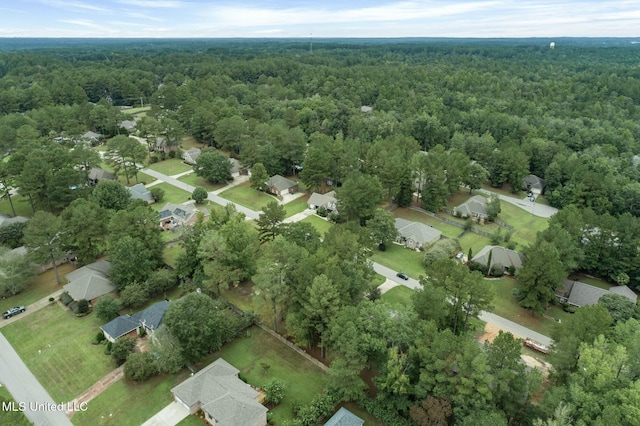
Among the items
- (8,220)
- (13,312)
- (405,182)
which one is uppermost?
(405,182)

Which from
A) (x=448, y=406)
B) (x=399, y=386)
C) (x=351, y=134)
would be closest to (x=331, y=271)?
(x=399, y=386)

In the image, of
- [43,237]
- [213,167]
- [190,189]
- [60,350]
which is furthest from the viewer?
[190,189]

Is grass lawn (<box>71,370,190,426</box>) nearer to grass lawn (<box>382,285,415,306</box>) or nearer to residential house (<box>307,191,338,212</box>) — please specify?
grass lawn (<box>382,285,415,306</box>)

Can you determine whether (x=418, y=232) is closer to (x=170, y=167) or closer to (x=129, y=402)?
(x=129, y=402)

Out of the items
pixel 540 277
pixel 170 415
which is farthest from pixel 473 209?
pixel 170 415

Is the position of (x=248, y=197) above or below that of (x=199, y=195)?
below

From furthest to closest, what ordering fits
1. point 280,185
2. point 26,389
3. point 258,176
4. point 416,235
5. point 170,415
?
point 280,185 < point 258,176 < point 416,235 < point 26,389 < point 170,415

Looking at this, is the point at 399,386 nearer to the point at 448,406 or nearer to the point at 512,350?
the point at 448,406
